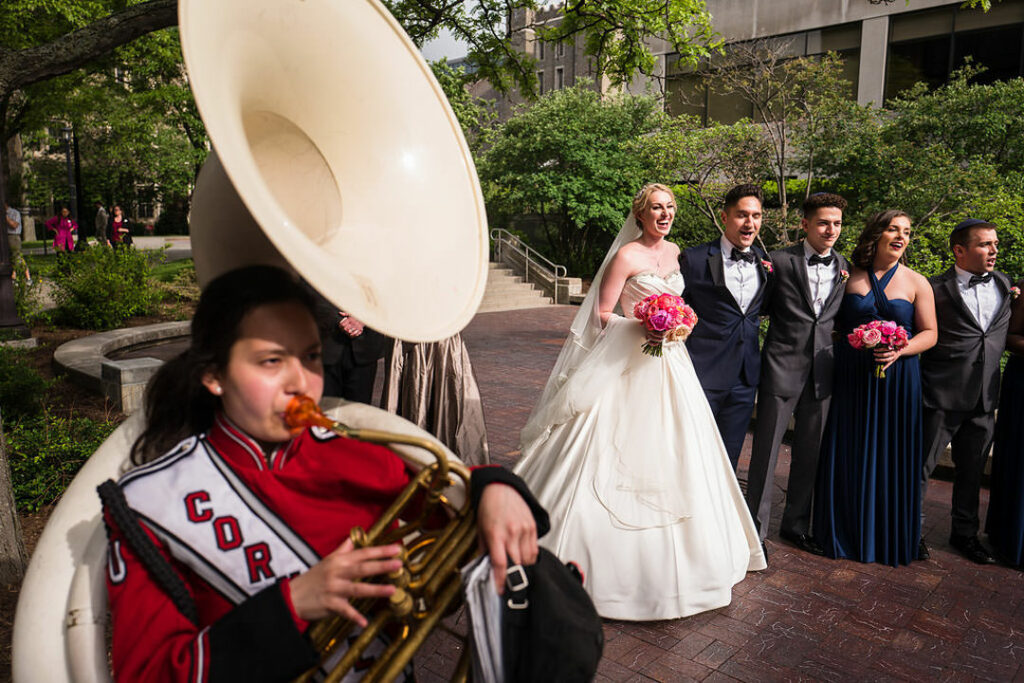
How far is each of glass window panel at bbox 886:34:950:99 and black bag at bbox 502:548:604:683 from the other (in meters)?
22.0

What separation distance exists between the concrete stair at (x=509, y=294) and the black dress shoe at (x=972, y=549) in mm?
13697

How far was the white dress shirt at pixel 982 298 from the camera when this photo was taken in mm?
4285

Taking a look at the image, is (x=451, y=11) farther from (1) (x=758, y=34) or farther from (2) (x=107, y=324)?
(1) (x=758, y=34)

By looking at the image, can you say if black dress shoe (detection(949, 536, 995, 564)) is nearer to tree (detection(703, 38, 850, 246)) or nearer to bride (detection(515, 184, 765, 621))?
bride (detection(515, 184, 765, 621))

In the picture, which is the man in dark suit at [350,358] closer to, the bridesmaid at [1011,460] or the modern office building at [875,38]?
the bridesmaid at [1011,460]

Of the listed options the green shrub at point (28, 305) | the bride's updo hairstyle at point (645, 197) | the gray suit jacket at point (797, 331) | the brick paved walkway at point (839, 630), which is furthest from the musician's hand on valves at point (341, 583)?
the green shrub at point (28, 305)

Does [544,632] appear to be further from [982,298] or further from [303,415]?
[982,298]

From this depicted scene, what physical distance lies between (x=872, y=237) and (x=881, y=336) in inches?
23.6

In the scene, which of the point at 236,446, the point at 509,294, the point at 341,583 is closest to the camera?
the point at 341,583

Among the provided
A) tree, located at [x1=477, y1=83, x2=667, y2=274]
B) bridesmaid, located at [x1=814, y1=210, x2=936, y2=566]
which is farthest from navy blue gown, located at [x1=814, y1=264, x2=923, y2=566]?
tree, located at [x1=477, y1=83, x2=667, y2=274]

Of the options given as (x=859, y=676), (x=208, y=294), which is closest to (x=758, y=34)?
(x=859, y=676)

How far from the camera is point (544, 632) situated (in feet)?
4.17

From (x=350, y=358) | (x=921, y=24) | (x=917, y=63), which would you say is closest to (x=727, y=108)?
(x=917, y=63)

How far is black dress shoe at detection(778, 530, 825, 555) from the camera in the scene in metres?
4.34
